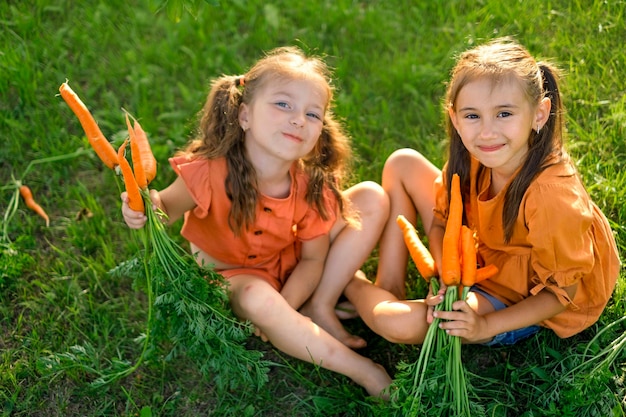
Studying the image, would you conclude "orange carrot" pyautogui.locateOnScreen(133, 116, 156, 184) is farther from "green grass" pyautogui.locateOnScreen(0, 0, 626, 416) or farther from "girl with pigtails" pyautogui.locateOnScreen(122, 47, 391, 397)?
"green grass" pyautogui.locateOnScreen(0, 0, 626, 416)

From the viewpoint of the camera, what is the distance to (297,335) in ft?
9.68

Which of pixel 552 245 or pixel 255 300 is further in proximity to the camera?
pixel 255 300

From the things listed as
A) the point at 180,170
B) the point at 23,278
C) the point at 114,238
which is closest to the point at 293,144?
the point at 180,170

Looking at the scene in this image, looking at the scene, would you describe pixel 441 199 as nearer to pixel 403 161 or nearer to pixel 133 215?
pixel 403 161

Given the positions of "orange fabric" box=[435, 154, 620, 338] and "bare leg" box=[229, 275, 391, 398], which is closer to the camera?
"orange fabric" box=[435, 154, 620, 338]

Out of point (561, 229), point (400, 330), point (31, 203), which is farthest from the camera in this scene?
point (31, 203)

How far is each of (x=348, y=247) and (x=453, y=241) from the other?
656mm

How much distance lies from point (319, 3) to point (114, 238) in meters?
1.86

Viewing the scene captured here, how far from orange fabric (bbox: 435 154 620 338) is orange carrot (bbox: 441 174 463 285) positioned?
0.11 m

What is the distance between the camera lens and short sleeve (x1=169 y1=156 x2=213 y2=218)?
2.97m

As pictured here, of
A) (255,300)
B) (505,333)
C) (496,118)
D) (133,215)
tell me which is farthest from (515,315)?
(133,215)

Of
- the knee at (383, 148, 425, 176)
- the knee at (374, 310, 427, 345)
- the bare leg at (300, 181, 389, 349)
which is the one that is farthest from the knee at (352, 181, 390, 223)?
the knee at (374, 310, 427, 345)

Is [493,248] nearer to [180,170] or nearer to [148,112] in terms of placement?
[180,170]

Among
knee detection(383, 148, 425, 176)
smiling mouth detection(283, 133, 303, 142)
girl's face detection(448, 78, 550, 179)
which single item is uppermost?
girl's face detection(448, 78, 550, 179)
